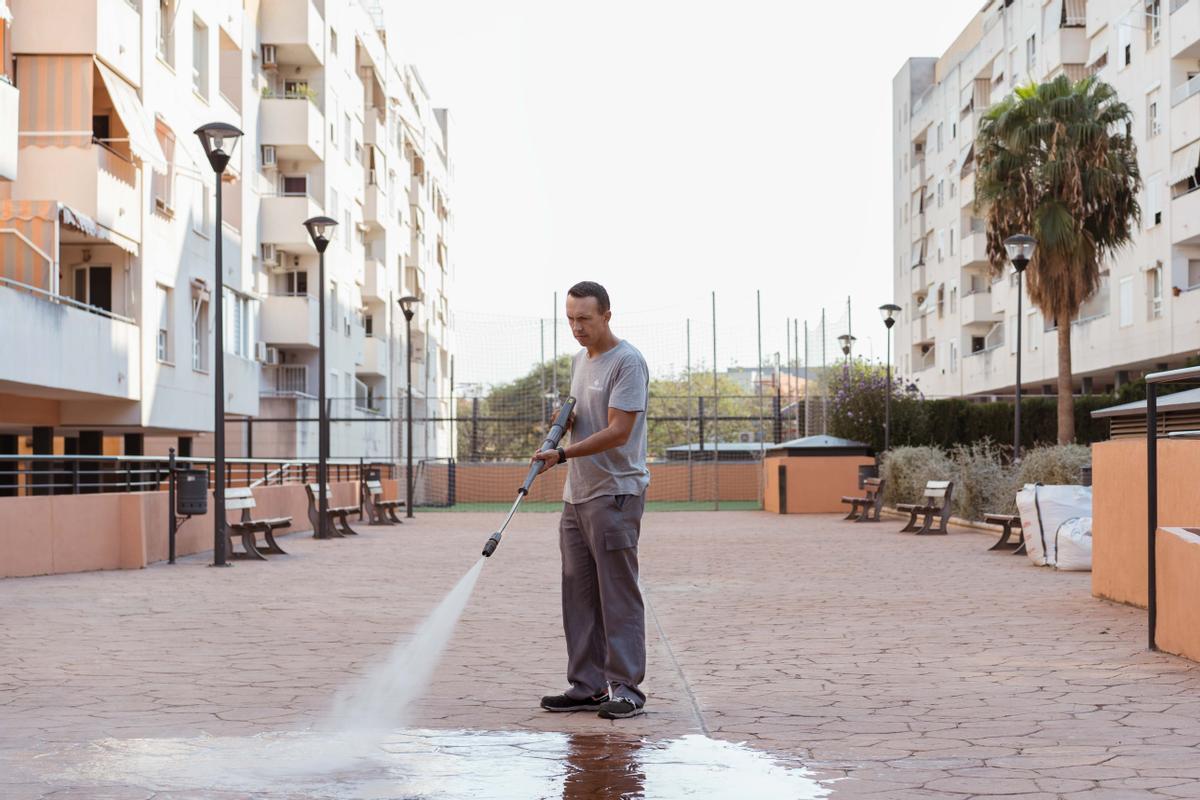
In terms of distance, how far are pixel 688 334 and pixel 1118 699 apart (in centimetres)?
3244

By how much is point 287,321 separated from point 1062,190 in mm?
20698

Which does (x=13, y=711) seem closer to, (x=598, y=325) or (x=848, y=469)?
(x=598, y=325)

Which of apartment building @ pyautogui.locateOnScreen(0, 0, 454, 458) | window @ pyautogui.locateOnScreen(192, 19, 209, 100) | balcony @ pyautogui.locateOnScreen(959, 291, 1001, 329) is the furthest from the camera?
balcony @ pyautogui.locateOnScreen(959, 291, 1001, 329)

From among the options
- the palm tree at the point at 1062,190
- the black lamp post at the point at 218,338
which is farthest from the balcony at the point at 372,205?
the black lamp post at the point at 218,338

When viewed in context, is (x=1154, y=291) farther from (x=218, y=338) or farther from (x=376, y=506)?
(x=218, y=338)

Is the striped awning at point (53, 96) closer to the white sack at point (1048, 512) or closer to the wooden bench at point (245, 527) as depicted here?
the wooden bench at point (245, 527)

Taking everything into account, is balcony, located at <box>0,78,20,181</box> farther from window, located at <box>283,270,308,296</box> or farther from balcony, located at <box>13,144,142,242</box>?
window, located at <box>283,270,308,296</box>

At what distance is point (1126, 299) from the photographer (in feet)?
148

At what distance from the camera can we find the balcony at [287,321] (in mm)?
42531

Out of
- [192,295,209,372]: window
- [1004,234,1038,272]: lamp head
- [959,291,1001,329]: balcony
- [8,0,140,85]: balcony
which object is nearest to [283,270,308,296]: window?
[192,295,209,372]: window

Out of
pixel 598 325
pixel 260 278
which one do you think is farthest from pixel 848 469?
pixel 598 325

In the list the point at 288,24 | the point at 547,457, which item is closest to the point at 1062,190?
the point at 288,24

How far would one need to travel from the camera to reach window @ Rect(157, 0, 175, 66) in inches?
1197

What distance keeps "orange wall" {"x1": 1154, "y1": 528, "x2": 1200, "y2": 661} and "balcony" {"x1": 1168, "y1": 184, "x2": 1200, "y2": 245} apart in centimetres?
3366
